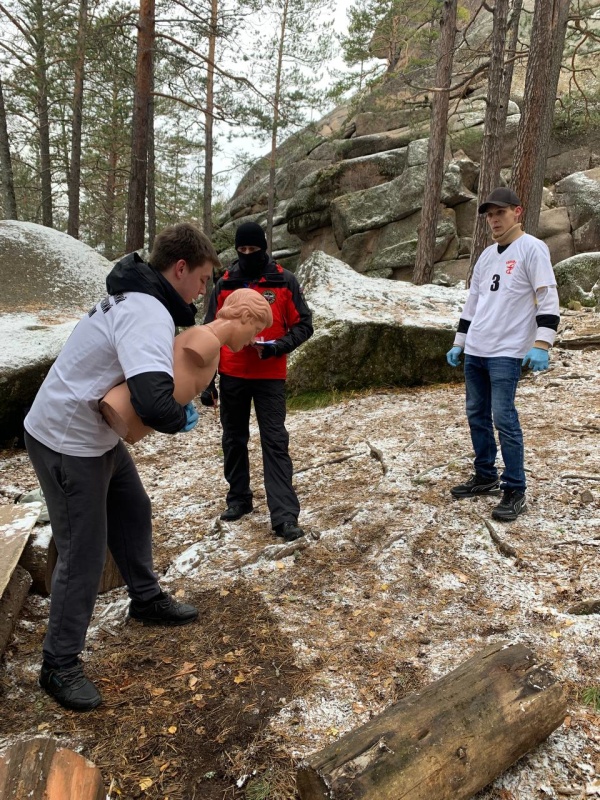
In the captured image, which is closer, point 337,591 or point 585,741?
point 585,741

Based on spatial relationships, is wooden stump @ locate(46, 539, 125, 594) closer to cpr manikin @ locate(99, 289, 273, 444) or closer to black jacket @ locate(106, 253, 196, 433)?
cpr manikin @ locate(99, 289, 273, 444)

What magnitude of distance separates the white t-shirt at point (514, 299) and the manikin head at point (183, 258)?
7.37 ft

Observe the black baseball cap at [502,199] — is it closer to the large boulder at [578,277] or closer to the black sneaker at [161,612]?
the black sneaker at [161,612]

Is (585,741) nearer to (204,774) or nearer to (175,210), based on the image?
(204,774)

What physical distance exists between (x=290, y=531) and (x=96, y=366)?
203 cm

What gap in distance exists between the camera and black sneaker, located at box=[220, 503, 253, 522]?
14.1ft

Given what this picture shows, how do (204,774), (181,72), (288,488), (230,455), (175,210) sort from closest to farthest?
(204,774)
(288,488)
(230,455)
(181,72)
(175,210)

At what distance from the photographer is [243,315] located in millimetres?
2498

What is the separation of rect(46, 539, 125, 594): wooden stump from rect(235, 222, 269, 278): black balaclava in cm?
206

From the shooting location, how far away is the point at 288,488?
400cm

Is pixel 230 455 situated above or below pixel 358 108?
below

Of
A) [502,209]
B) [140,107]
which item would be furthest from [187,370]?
[140,107]

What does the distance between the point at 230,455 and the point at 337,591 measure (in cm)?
143

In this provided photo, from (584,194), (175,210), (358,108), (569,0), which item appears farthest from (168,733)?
(358,108)
